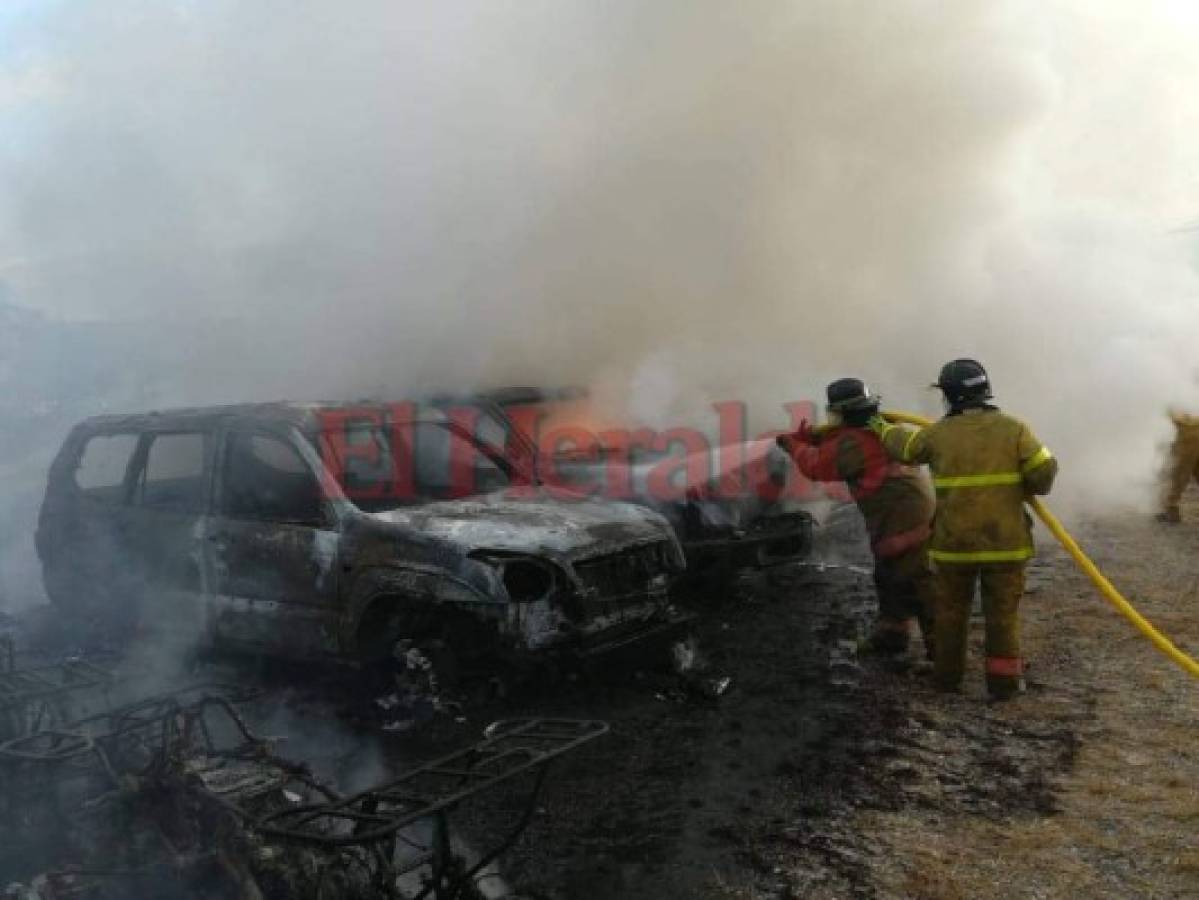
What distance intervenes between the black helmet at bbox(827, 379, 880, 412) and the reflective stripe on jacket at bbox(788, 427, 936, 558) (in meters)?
0.12

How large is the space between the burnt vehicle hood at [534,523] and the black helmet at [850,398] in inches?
46.0

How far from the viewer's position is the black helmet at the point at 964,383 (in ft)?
15.3

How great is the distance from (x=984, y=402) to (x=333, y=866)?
3.62 metres

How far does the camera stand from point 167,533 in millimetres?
5352

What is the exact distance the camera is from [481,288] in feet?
31.4

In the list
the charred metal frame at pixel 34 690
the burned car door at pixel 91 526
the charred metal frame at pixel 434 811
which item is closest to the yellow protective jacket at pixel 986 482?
the charred metal frame at pixel 434 811

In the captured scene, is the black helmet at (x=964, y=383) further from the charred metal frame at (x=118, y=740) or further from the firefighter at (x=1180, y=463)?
the firefighter at (x=1180, y=463)

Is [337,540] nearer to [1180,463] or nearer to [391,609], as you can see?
[391,609]

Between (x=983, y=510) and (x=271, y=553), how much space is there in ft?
11.5

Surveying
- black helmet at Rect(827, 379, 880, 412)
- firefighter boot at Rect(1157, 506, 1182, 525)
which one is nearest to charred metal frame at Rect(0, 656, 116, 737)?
black helmet at Rect(827, 379, 880, 412)

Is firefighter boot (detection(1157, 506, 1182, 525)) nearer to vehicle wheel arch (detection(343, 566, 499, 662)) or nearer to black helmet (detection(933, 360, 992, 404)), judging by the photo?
black helmet (detection(933, 360, 992, 404))

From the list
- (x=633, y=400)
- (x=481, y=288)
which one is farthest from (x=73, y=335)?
(x=633, y=400)

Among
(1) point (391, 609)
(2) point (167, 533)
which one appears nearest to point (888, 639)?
(1) point (391, 609)

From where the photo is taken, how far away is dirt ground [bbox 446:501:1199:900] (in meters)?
3.17
